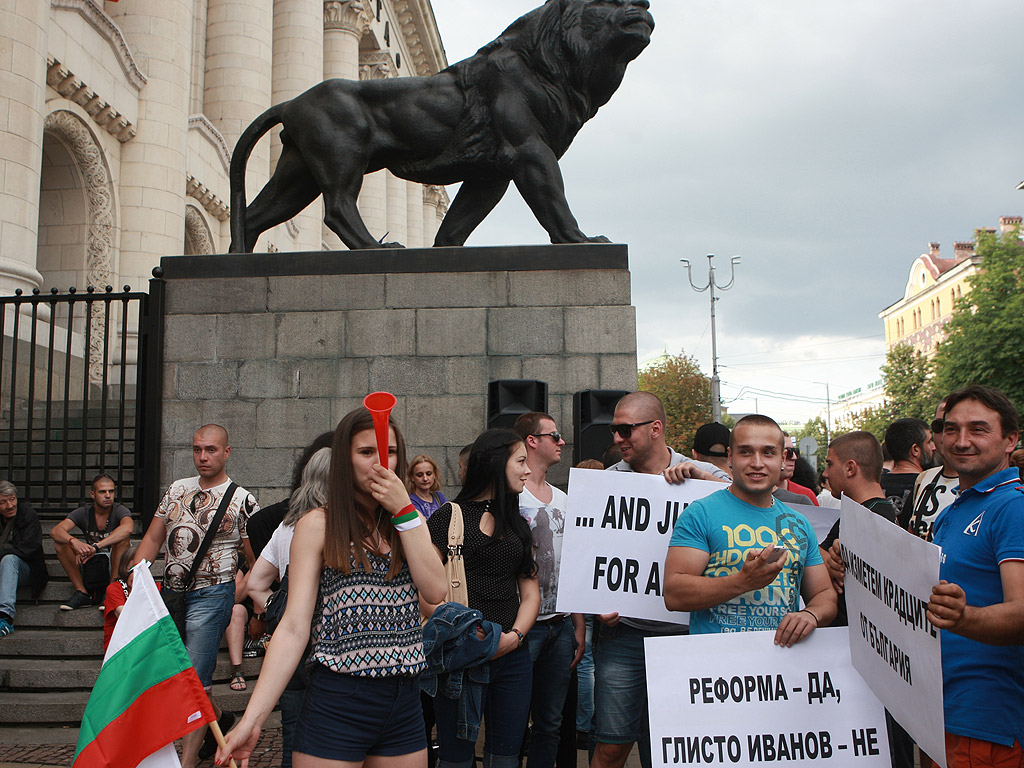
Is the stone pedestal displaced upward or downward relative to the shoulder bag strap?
upward

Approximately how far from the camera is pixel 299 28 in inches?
1064

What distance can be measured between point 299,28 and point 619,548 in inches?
1038

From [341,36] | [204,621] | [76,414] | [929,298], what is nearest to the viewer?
[204,621]

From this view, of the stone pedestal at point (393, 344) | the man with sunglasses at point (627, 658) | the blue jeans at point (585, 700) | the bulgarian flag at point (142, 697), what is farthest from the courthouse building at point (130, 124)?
the bulgarian flag at point (142, 697)

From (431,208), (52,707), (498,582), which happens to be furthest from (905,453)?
(431,208)

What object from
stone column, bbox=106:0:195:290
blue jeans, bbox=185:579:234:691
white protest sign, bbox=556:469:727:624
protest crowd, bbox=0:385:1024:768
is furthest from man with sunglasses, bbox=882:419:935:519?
stone column, bbox=106:0:195:290

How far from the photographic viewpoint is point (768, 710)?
11.0 feet

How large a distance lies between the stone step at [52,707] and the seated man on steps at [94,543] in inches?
43.1

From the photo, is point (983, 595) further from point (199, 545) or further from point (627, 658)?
point (199, 545)

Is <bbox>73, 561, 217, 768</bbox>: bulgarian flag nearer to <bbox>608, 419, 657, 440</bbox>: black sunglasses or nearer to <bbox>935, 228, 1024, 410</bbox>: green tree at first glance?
<bbox>608, 419, 657, 440</bbox>: black sunglasses

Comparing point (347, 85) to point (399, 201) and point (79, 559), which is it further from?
point (399, 201)

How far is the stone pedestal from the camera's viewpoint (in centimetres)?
770

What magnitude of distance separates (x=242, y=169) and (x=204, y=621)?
15.4ft

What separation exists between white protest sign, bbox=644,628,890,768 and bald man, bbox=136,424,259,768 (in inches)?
112
